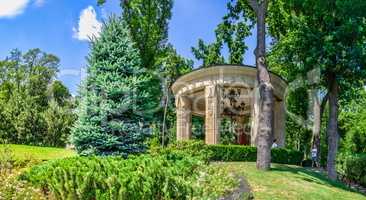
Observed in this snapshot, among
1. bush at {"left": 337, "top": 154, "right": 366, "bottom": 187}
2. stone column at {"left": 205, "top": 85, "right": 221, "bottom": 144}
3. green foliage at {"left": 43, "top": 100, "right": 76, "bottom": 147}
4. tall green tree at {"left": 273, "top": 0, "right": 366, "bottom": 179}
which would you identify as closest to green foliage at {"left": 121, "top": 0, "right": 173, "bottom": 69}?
green foliage at {"left": 43, "top": 100, "right": 76, "bottom": 147}

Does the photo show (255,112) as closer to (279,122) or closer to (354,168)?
(279,122)

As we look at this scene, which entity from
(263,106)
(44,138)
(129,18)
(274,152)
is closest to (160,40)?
(129,18)

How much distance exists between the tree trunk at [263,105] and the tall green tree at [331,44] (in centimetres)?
337

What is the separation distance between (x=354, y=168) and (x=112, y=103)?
17967mm

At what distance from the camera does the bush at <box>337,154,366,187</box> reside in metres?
26.0

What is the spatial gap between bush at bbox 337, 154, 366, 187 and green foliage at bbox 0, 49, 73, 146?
20006mm

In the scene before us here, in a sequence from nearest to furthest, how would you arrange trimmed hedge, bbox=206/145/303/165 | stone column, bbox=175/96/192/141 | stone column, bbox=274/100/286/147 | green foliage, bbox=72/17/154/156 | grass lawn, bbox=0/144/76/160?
green foliage, bbox=72/17/154/156, grass lawn, bbox=0/144/76/160, trimmed hedge, bbox=206/145/303/165, stone column, bbox=274/100/286/147, stone column, bbox=175/96/192/141

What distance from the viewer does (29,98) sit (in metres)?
38.4

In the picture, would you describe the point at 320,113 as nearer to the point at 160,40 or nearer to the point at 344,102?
the point at 344,102

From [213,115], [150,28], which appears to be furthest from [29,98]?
[213,115]

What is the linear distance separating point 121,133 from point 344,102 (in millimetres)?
17522

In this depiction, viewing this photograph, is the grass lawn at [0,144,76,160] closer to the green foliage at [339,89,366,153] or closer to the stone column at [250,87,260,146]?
the stone column at [250,87,260,146]

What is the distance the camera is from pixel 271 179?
50.3 ft

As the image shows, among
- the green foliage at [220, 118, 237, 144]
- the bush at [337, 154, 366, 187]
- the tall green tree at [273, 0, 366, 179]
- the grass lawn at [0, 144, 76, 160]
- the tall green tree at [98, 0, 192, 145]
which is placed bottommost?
the bush at [337, 154, 366, 187]
